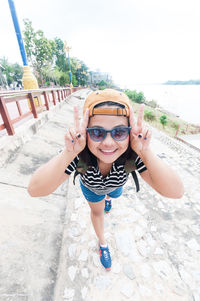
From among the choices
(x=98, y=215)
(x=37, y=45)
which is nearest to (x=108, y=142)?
(x=98, y=215)

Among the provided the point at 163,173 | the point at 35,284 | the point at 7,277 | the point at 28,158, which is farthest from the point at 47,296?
the point at 28,158

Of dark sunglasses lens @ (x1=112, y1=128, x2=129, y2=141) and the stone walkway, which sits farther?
the stone walkway

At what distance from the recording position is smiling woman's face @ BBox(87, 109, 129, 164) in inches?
41.9

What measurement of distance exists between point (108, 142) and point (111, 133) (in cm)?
8

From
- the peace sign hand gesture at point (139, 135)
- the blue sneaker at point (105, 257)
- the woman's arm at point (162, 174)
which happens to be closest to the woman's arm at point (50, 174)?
the peace sign hand gesture at point (139, 135)

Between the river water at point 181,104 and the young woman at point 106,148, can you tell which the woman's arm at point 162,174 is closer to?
the young woman at point 106,148

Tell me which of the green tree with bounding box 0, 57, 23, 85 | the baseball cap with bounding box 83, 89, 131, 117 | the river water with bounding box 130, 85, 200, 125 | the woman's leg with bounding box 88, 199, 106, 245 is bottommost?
the river water with bounding box 130, 85, 200, 125

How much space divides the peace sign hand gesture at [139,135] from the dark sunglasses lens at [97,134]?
0.83 ft

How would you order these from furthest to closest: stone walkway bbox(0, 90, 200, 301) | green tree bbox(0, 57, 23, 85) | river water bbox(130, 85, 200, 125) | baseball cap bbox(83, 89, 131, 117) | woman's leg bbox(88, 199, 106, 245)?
green tree bbox(0, 57, 23, 85), river water bbox(130, 85, 200, 125), woman's leg bbox(88, 199, 106, 245), stone walkway bbox(0, 90, 200, 301), baseball cap bbox(83, 89, 131, 117)

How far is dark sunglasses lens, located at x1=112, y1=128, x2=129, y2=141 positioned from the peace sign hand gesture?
73 mm

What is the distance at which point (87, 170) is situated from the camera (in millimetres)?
1274

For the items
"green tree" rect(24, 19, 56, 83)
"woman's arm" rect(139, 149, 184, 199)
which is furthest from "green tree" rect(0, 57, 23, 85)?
"woman's arm" rect(139, 149, 184, 199)

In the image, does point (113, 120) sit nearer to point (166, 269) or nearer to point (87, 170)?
point (87, 170)

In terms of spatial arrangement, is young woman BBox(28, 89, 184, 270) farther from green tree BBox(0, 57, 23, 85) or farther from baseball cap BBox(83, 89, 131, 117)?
green tree BBox(0, 57, 23, 85)
